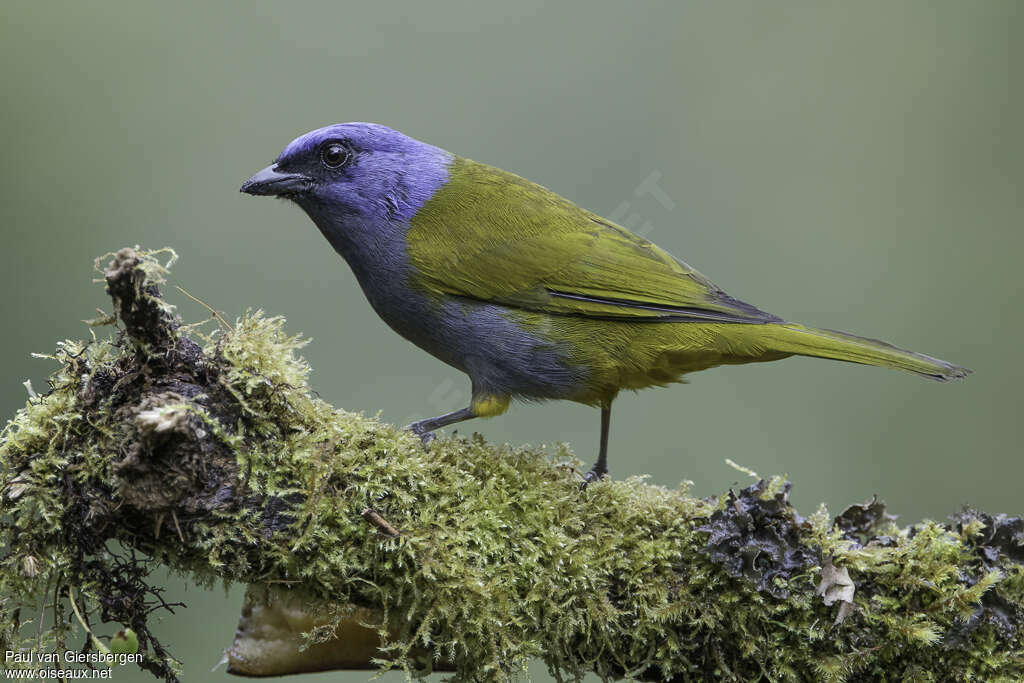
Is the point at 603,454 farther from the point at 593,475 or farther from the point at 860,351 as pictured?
the point at 860,351

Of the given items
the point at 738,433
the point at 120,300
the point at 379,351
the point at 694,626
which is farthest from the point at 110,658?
the point at 738,433

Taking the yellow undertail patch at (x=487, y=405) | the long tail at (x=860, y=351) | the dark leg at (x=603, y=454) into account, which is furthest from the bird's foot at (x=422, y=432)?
the long tail at (x=860, y=351)

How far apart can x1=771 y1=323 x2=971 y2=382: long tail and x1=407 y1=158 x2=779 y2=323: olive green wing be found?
0.15 metres

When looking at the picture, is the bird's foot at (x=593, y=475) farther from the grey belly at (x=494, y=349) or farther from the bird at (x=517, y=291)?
the grey belly at (x=494, y=349)

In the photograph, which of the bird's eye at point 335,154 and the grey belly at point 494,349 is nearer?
the grey belly at point 494,349

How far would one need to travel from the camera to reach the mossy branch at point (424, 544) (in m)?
2.36

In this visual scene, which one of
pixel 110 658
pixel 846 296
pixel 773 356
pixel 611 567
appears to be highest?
pixel 846 296

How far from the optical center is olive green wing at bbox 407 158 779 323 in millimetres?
3537

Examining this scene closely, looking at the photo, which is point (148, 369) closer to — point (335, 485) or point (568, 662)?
point (335, 485)

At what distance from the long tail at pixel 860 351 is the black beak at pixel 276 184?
200cm

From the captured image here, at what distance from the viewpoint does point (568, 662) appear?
2.82 m

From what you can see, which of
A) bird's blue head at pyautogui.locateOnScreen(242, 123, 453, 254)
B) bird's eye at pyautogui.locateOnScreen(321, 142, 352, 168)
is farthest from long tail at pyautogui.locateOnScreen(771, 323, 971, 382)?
bird's eye at pyautogui.locateOnScreen(321, 142, 352, 168)

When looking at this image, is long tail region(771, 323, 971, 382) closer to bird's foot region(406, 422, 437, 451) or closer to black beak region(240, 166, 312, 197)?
bird's foot region(406, 422, 437, 451)

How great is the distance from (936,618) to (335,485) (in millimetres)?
1912
